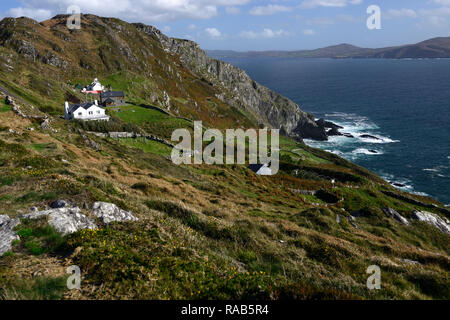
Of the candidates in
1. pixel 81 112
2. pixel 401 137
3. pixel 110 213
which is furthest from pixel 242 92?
pixel 110 213

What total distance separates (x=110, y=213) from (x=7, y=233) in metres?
4.07

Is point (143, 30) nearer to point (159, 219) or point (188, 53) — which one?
point (188, 53)

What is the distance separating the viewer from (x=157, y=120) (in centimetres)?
7506

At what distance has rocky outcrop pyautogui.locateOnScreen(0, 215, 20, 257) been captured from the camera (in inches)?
416

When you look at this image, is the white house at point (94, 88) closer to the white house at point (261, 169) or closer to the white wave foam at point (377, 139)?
the white house at point (261, 169)

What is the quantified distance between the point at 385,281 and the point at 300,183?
4684cm

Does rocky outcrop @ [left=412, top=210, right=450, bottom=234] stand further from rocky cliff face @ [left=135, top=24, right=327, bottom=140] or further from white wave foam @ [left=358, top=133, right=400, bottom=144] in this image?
rocky cliff face @ [left=135, top=24, right=327, bottom=140]

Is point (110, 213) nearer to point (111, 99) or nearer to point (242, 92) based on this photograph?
point (111, 99)

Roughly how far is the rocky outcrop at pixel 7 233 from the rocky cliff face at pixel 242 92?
147170mm

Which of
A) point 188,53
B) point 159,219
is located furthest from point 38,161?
point 188,53

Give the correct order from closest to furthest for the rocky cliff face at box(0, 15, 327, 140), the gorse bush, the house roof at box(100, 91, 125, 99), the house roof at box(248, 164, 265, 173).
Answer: the gorse bush
the house roof at box(248, 164, 265, 173)
the house roof at box(100, 91, 125, 99)
the rocky cliff face at box(0, 15, 327, 140)

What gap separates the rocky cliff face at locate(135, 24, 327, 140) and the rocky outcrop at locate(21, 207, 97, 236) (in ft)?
477

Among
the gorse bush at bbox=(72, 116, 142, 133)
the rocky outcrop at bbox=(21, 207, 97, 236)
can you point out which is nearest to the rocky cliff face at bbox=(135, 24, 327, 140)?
the gorse bush at bbox=(72, 116, 142, 133)

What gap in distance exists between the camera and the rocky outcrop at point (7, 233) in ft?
34.6
